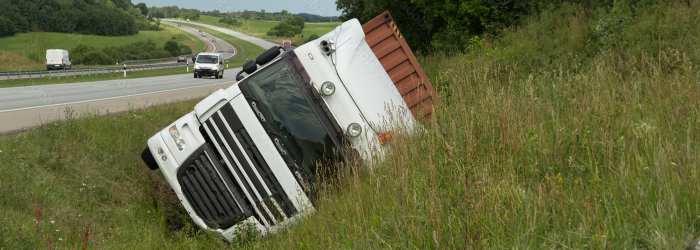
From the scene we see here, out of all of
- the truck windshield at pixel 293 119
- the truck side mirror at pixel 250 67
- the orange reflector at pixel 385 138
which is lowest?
the orange reflector at pixel 385 138

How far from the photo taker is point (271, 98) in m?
5.29

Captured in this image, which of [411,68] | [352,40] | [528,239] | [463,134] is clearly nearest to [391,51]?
[411,68]

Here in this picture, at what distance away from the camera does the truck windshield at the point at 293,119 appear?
16.3 feet

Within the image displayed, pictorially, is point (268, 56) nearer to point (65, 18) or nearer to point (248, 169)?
point (248, 169)

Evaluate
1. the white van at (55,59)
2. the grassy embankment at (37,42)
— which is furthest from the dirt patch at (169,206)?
the white van at (55,59)

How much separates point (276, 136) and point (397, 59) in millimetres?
2610

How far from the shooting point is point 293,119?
16.8ft

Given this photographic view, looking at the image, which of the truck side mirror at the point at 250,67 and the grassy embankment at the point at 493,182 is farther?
the truck side mirror at the point at 250,67

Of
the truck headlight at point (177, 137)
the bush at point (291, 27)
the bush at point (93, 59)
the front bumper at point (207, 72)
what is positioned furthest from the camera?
the bush at point (291, 27)

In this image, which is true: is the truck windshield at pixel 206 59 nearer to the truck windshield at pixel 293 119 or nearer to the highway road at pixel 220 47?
the truck windshield at pixel 293 119

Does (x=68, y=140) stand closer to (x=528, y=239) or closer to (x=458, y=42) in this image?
(x=528, y=239)

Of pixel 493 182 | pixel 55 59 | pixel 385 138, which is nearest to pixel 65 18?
pixel 55 59

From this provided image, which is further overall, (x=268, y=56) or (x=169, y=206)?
(x=169, y=206)

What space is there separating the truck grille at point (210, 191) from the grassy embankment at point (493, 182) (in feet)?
1.02
